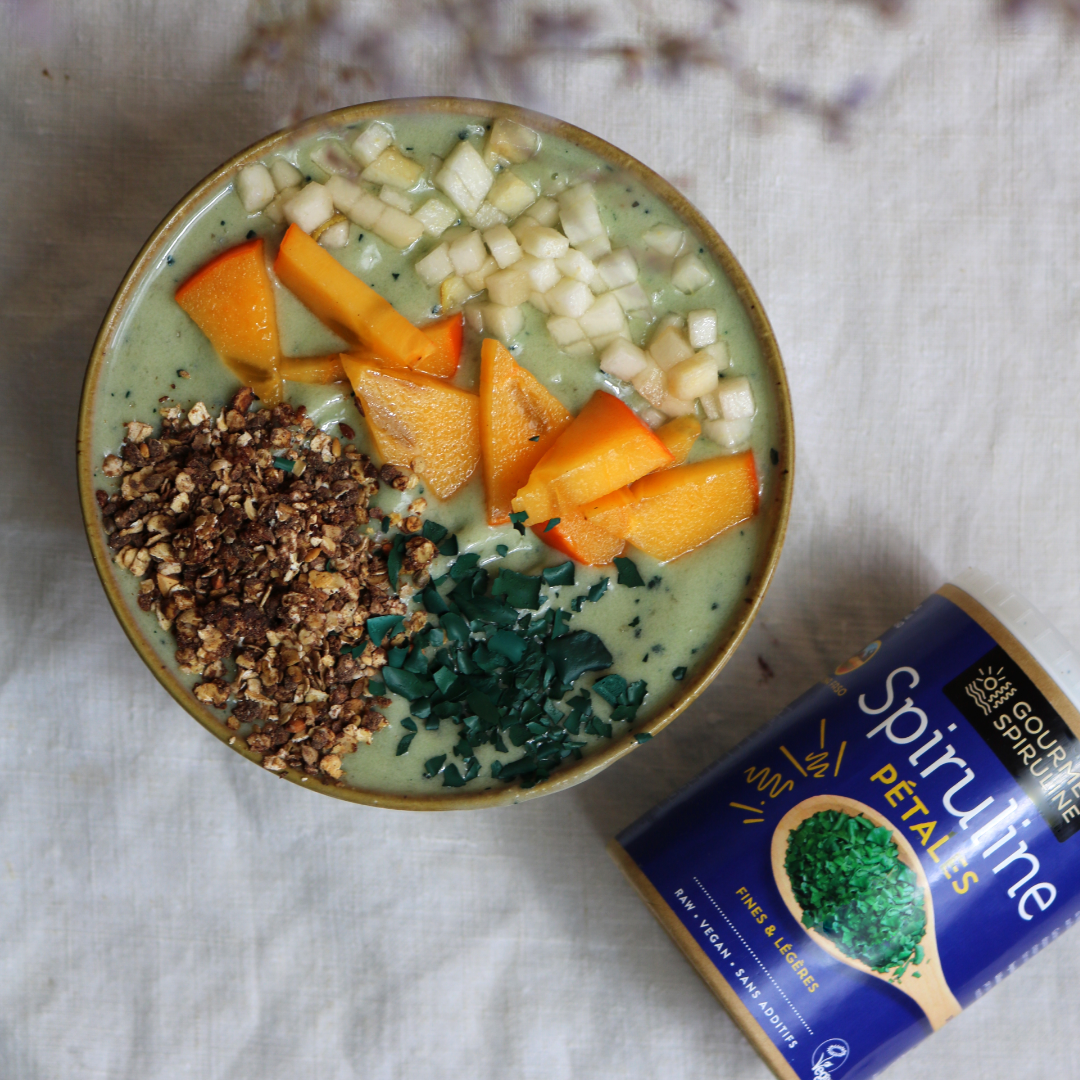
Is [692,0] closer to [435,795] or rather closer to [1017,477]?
[1017,477]

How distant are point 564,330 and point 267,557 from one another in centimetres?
47

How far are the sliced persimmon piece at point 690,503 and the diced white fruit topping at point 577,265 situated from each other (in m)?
0.27

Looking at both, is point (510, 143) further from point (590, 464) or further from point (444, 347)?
point (590, 464)

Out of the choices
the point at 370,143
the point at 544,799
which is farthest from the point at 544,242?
the point at 544,799

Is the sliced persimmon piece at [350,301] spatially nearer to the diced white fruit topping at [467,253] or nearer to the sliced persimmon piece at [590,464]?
the diced white fruit topping at [467,253]

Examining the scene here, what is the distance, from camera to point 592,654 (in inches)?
45.9

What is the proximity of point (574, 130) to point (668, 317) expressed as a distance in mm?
254

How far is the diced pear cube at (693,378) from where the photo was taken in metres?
1.15

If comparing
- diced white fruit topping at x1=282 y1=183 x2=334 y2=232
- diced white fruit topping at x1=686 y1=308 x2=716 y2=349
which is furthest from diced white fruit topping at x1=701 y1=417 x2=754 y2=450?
diced white fruit topping at x1=282 y1=183 x2=334 y2=232

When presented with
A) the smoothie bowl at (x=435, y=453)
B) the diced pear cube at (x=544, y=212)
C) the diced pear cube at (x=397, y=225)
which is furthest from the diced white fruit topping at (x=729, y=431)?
the diced pear cube at (x=397, y=225)

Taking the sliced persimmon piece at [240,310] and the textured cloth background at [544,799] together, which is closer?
the sliced persimmon piece at [240,310]

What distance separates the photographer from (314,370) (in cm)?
112

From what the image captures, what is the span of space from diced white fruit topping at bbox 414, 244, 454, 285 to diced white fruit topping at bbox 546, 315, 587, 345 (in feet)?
0.48

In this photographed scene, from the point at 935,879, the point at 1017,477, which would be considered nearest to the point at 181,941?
the point at 935,879
